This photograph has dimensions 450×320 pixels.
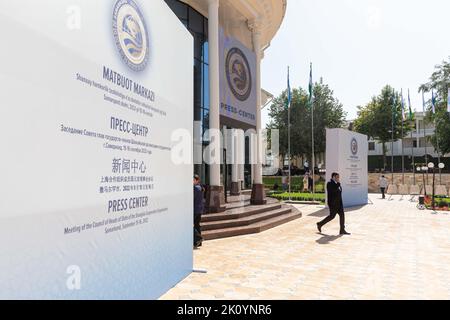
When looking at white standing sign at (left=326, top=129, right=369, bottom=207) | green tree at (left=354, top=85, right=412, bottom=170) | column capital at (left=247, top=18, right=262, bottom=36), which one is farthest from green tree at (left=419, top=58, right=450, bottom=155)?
column capital at (left=247, top=18, right=262, bottom=36)

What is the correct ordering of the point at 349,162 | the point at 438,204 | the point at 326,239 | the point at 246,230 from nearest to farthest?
the point at 326,239, the point at 246,230, the point at 438,204, the point at 349,162

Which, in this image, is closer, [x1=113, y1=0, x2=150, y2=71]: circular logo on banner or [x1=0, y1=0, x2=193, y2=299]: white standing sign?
[x1=0, y1=0, x2=193, y2=299]: white standing sign

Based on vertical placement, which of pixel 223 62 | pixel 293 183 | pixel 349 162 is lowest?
pixel 293 183

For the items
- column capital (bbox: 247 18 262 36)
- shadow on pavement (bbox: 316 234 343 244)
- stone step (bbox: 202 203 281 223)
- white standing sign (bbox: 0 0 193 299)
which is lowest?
shadow on pavement (bbox: 316 234 343 244)

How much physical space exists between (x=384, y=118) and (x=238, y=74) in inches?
1663

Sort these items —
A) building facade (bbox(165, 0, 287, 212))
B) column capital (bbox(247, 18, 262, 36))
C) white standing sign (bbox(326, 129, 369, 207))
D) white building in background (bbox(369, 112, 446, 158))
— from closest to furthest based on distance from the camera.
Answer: building facade (bbox(165, 0, 287, 212)) → column capital (bbox(247, 18, 262, 36)) → white standing sign (bbox(326, 129, 369, 207)) → white building in background (bbox(369, 112, 446, 158))

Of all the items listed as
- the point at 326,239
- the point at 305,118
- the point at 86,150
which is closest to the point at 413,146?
the point at 305,118

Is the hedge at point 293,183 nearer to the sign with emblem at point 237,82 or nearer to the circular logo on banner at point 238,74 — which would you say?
the sign with emblem at point 237,82

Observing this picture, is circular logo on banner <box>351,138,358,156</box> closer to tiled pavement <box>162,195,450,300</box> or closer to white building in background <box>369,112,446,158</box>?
tiled pavement <box>162,195,450,300</box>

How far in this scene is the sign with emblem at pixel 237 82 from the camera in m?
13.2

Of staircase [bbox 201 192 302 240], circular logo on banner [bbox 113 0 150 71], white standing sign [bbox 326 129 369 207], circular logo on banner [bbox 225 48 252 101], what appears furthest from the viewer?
white standing sign [bbox 326 129 369 207]

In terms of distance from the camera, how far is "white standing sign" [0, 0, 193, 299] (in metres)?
2.86

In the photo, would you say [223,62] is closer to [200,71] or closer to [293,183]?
[200,71]

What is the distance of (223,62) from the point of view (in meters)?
13.2
